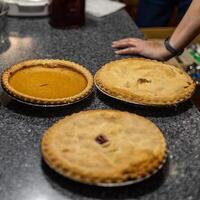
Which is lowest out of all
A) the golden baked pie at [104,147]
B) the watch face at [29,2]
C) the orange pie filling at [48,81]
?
the watch face at [29,2]

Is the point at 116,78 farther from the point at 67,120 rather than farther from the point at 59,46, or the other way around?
the point at 59,46

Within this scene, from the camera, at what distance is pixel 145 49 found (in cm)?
135

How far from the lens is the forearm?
1365 mm

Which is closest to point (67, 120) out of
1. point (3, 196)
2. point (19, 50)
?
point (3, 196)

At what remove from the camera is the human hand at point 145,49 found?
4.41ft

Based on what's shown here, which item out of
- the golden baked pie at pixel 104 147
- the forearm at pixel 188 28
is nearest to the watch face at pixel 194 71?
the forearm at pixel 188 28

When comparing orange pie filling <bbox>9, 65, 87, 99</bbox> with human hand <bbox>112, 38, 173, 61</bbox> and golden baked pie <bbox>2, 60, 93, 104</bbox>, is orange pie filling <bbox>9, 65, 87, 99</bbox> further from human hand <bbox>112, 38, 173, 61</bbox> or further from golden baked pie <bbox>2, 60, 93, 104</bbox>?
human hand <bbox>112, 38, 173, 61</bbox>

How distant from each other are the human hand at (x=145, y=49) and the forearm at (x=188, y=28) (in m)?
0.05

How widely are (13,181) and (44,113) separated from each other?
0.25 metres

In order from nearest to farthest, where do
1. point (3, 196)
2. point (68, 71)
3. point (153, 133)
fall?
1. point (3, 196)
2. point (153, 133)
3. point (68, 71)

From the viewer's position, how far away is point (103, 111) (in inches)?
37.5

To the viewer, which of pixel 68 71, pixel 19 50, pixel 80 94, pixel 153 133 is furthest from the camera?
pixel 19 50

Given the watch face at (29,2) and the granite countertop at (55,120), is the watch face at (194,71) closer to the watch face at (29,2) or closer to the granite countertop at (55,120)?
the granite countertop at (55,120)

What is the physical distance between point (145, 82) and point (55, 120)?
0.91 ft
